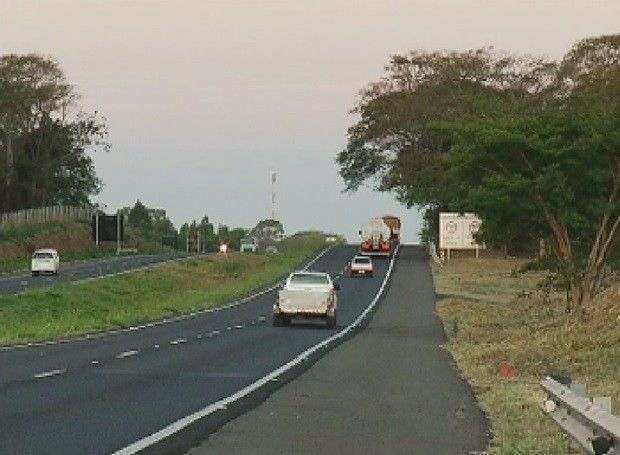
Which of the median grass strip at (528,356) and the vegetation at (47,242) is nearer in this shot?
the median grass strip at (528,356)

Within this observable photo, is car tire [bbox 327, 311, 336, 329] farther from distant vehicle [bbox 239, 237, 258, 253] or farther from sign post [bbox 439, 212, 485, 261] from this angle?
distant vehicle [bbox 239, 237, 258, 253]

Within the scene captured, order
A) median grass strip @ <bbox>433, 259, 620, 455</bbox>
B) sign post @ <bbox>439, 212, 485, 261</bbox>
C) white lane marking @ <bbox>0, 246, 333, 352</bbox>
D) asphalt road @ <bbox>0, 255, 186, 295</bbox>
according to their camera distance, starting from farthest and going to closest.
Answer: sign post @ <bbox>439, 212, 485, 261</bbox>
asphalt road @ <bbox>0, 255, 186, 295</bbox>
white lane marking @ <bbox>0, 246, 333, 352</bbox>
median grass strip @ <bbox>433, 259, 620, 455</bbox>

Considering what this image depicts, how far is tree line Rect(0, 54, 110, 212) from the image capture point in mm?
134625

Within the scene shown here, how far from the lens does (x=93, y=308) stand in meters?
69.1

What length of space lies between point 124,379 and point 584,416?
48.6 ft

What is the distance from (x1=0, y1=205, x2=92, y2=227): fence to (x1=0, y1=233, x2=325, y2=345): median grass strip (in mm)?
16373

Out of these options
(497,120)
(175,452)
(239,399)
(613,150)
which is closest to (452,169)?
(497,120)

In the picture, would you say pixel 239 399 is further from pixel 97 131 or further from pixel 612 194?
pixel 97 131

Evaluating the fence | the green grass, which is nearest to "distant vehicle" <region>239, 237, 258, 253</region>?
the green grass

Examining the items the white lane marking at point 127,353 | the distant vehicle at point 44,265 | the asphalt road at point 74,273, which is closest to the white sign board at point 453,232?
the asphalt road at point 74,273

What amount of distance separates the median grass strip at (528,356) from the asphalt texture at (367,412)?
41cm

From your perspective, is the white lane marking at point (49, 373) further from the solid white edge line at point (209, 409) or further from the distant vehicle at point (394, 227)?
the distant vehicle at point (394, 227)

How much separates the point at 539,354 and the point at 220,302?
42323mm

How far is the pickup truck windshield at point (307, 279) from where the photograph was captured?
54031 mm
